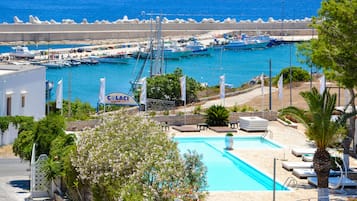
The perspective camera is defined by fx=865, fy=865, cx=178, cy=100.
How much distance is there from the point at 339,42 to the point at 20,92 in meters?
16.7

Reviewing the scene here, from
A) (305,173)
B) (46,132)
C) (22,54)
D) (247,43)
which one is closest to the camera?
(305,173)

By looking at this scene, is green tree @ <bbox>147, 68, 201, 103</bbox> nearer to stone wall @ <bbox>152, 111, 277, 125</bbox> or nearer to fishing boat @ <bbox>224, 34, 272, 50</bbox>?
stone wall @ <bbox>152, 111, 277, 125</bbox>

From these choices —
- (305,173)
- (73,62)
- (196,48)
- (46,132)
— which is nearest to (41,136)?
(46,132)

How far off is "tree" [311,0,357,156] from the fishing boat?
93.8m

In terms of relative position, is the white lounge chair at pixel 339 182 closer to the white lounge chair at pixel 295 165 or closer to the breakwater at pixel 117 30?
the white lounge chair at pixel 295 165

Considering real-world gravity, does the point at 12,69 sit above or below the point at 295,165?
above

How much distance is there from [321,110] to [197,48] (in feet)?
302

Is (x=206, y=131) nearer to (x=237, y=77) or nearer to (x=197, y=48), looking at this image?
(x=237, y=77)

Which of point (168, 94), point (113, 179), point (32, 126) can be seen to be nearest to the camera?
point (113, 179)

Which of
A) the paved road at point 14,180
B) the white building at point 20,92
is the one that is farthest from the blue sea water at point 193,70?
the paved road at point 14,180

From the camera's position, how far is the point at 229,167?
88.3 feet

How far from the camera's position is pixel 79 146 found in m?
20.9

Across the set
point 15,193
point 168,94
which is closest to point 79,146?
point 15,193

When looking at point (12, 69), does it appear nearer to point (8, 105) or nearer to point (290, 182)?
point (8, 105)
